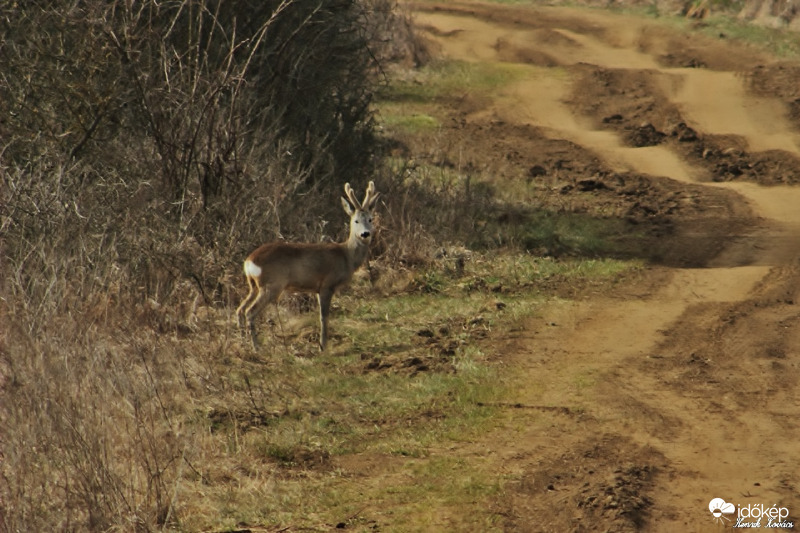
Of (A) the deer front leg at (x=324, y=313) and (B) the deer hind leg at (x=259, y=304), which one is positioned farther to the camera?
(A) the deer front leg at (x=324, y=313)

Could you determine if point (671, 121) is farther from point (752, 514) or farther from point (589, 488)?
point (752, 514)

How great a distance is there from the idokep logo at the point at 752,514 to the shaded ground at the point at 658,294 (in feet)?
0.25

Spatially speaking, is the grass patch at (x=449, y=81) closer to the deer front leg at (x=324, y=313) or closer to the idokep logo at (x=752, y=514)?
the deer front leg at (x=324, y=313)

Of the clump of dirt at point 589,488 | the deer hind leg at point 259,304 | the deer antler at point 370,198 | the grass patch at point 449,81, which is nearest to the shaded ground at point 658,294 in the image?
the clump of dirt at point 589,488

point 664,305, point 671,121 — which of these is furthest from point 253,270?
point 671,121

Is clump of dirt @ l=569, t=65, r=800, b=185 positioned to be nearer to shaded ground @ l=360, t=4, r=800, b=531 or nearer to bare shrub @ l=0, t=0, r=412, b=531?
shaded ground @ l=360, t=4, r=800, b=531

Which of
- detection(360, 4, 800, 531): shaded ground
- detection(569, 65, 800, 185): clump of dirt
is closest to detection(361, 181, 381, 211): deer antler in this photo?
detection(360, 4, 800, 531): shaded ground

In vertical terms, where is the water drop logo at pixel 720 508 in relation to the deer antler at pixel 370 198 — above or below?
above

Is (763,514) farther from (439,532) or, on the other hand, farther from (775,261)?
(775,261)

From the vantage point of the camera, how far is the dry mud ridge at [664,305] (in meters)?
7.82

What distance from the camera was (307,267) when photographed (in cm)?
1094

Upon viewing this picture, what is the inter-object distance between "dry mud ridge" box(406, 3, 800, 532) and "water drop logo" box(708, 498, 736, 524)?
0.02m

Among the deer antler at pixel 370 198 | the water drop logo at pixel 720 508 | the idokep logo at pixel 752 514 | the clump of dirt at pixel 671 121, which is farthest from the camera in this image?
the clump of dirt at pixel 671 121

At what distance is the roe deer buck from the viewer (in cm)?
1073
